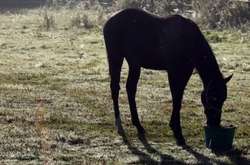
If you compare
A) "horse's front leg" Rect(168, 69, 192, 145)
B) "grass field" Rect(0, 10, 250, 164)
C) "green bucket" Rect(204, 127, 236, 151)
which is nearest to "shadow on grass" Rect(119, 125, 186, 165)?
"grass field" Rect(0, 10, 250, 164)

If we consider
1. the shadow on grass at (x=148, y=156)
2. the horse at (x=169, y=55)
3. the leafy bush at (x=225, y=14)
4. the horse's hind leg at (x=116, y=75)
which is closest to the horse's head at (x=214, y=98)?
the horse at (x=169, y=55)

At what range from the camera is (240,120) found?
A: 10062mm

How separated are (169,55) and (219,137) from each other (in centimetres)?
133

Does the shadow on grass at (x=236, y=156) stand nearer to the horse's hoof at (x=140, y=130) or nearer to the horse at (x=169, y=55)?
the horse at (x=169, y=55)

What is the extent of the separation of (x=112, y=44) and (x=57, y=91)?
122 inches

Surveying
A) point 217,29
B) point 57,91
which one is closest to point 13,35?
point 217,29

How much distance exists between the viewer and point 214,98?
8.19 m

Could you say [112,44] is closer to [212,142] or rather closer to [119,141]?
[119,141]

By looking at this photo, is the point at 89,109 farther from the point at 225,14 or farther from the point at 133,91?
the point at 225,14

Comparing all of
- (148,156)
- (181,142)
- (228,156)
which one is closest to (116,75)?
(181,142)

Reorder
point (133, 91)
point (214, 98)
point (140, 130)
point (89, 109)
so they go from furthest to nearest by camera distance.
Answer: point (89, 109)
point (133, 91)
point (140, 130)
point (214, 98)

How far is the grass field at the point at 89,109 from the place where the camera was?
809 cm

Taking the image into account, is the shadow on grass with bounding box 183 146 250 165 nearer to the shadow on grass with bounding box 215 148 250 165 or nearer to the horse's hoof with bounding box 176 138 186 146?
the shadow on grass with bounding box 215 148 250 165

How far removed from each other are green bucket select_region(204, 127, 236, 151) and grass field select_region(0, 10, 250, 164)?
13 cm
